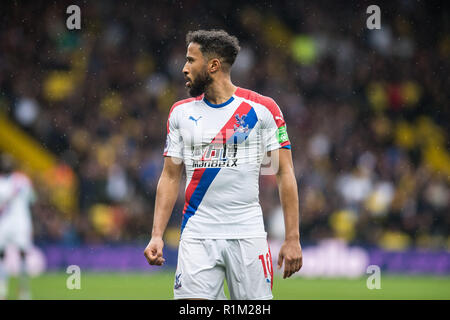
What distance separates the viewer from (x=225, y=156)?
16.7 feet

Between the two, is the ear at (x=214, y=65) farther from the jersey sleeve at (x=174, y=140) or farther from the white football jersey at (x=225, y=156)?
the jersey sleeve at (x=174, y=140)

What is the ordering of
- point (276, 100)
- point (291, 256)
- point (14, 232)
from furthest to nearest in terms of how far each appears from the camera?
point (276, 100) → point (14, 232) → point (291, 256)

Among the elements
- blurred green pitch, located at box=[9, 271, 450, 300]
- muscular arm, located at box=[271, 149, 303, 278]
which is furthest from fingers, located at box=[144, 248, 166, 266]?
blurred green pitch, located at box=[9, 271, 450, 300]

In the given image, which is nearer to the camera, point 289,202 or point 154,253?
point 154,253

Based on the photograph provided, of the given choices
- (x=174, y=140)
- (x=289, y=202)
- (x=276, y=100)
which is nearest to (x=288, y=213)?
(x=289, y=202)

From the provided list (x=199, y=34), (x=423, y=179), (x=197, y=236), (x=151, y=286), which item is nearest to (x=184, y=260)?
(x=197, y=236)

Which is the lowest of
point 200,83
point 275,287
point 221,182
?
point 275,287

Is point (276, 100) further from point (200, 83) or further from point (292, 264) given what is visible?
point (292, 264)

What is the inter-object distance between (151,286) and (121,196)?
14.7 feet

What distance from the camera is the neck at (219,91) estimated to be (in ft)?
17.1

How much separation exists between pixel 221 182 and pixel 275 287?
28.4 ft

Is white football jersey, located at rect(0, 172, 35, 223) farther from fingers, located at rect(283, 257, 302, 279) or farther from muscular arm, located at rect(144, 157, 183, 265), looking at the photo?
fingers, located at rect(283, 257, 302, 279)

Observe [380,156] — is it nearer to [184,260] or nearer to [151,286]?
[151,286]

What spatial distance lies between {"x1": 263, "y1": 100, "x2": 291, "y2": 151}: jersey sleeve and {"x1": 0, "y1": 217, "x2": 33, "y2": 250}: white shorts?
25.4 feet
